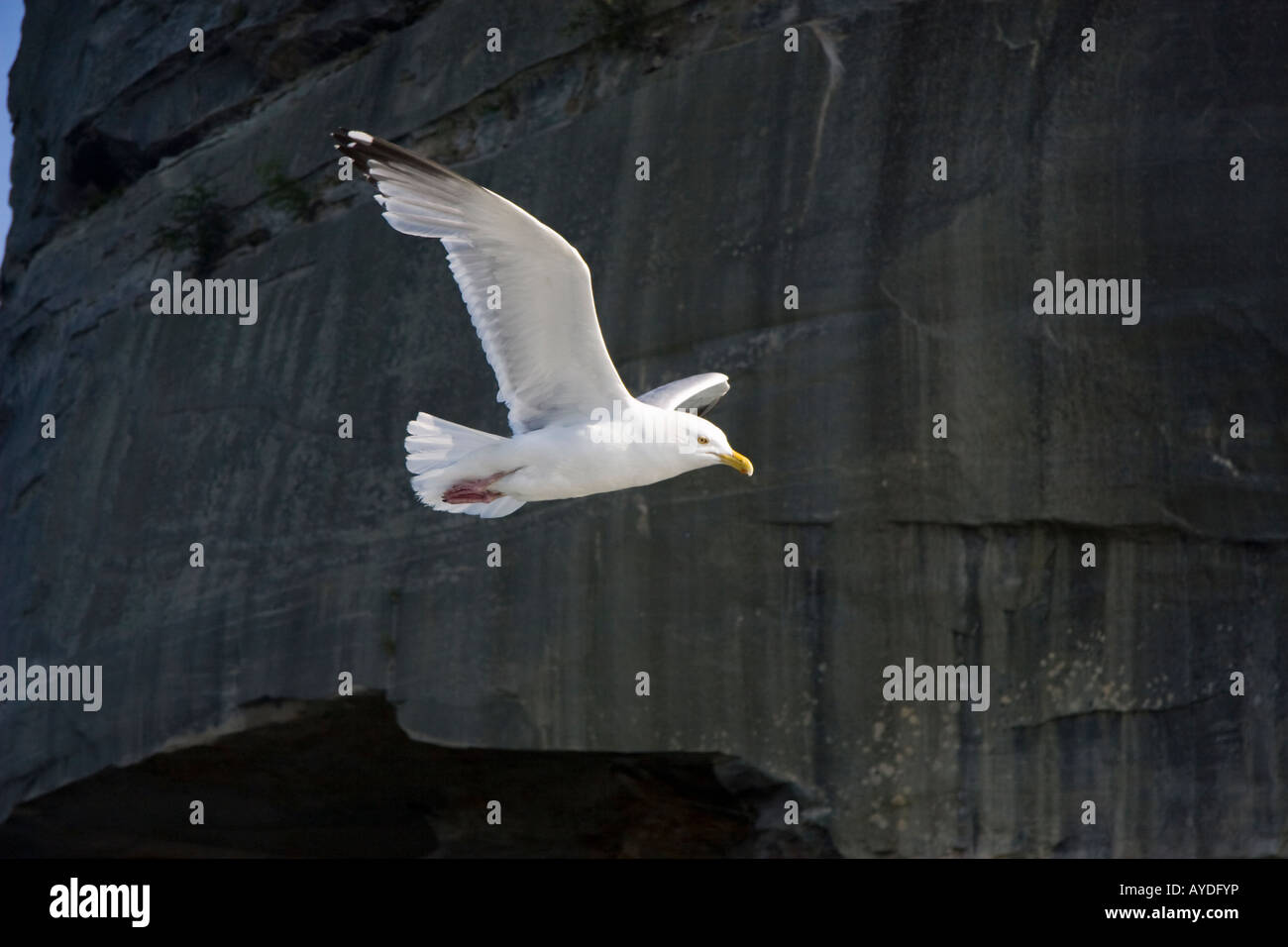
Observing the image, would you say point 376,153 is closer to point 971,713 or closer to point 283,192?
point 971,713

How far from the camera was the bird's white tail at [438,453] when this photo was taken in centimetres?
512

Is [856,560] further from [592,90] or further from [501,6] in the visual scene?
[501,6]

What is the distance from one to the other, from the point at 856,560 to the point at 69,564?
4186 mm

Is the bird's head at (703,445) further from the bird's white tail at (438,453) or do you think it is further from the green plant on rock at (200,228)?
the green plant on rock at (200,228)

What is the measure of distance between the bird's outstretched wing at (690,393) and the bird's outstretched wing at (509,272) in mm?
484

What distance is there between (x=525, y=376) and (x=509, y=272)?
0.42 meters

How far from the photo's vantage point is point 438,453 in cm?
518

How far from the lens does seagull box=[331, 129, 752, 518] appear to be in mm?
4785

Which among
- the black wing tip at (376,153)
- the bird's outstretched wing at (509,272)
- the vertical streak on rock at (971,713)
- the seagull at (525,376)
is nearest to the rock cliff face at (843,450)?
the vertical streak on rock at (971,713)

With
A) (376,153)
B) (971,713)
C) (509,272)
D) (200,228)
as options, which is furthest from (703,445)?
(200,228)

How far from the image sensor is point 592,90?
742cm
